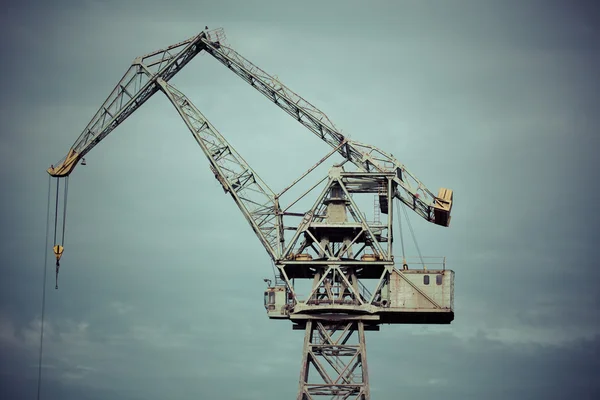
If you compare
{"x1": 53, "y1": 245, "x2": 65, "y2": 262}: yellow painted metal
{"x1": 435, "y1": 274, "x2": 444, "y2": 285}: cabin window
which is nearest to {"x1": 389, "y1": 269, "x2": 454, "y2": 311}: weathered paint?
{"x1": 435, "y1": 274, "x2": 444, "y2": 285}: cabin window

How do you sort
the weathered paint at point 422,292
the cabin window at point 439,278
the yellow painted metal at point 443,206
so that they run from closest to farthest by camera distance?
the weathered paint at point 422,292 → the cabin window at point 439,278 → the yellow painted metal at point 443,206

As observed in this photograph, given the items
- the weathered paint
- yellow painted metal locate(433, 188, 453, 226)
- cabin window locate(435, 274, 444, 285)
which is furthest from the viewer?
yellow painted metal locate(433, 188, 453, 226)

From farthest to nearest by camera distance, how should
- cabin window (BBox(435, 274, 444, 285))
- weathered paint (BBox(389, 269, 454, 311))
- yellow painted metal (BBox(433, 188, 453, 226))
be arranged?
1. yellow painted metal (BBox(433, 188, 453, 226))
2. cabin window (BBox(435, 274, 444, 285))
3. weathered paint (BBox(389, 269, 454, 311))

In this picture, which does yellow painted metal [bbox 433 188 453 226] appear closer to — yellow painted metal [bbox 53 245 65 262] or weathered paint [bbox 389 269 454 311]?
weathered paint [bbox 389 269 454 311]

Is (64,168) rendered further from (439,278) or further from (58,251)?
(439,278)

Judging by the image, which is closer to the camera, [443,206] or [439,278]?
[439,278]

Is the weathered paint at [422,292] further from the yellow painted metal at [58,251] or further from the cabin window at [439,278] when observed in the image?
the yellow painted metal at [58,251]

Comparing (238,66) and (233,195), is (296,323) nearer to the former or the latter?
(233,195)

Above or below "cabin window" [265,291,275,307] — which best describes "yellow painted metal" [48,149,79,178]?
above

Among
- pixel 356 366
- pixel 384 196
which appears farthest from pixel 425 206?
pixel 356 366

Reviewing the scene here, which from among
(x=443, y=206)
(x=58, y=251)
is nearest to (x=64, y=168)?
(x=58, y=251)

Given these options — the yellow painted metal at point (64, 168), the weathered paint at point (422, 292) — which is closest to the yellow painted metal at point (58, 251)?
the yellow painted metal at point (64, 168)

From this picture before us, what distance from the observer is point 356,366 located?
104 metres

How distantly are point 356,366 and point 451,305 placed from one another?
8.50m
